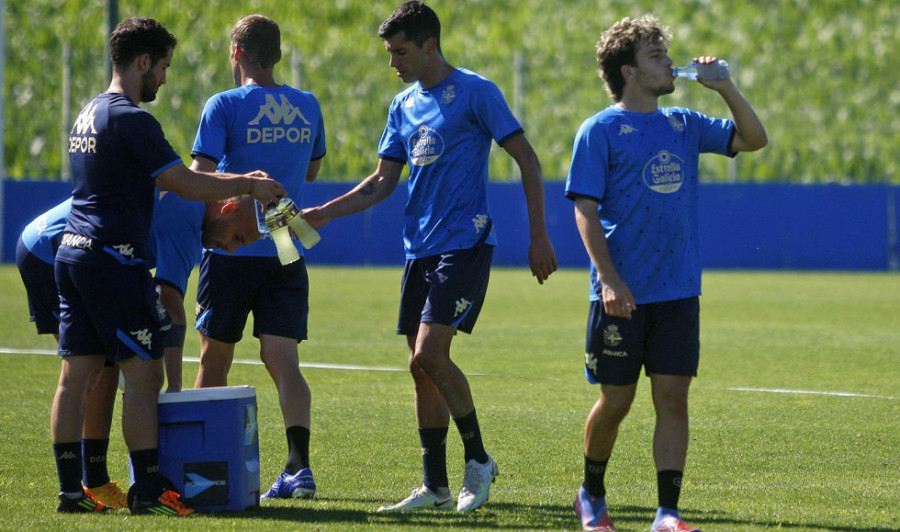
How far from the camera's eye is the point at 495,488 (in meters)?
5.88

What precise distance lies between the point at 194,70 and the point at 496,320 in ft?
53.2

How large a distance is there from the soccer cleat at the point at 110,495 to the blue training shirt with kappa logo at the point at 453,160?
1557 millimetres

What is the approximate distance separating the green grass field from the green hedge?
14.7 meters

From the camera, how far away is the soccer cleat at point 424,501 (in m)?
5.36

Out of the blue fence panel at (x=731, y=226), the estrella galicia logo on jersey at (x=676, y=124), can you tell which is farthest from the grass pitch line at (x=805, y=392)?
the blue fence panel at (x=731, y=226)

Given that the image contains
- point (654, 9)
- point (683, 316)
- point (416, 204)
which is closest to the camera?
point (683, 316)

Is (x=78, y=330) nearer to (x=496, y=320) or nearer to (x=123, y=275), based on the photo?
(x=123, y=275)

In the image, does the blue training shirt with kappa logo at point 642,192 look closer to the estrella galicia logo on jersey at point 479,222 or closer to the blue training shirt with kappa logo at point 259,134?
the estrella galicia logo on jersey at point 479,222

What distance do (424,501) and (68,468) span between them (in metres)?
1.42

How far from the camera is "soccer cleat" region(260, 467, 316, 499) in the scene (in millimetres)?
5656

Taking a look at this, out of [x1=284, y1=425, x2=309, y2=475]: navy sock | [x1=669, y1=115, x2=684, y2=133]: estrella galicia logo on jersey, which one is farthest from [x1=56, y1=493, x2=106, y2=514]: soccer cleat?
[x1=669, y1=115, x2=684, y2=133]: estrella galicia logo on jersey

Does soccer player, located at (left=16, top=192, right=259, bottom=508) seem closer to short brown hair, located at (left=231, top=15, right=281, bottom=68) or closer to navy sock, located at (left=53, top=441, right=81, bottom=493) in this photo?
navy sock, located at (left=53, top=441, right=81, bottom=493)

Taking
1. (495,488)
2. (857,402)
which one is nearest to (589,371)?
(495,488)

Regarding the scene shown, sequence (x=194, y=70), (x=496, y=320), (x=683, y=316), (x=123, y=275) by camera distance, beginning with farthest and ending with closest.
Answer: (x=194, y=70) → (x=496, y=320) → (x=123, y=275) → (x=683, y=316)
